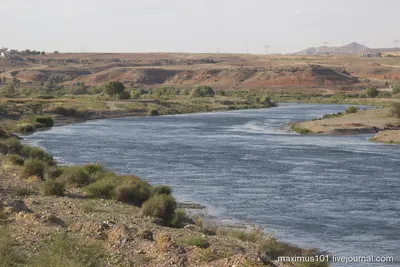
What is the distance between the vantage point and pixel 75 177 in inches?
1008

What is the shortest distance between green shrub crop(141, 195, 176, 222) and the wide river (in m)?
2.94

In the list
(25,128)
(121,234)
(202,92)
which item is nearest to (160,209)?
(121,234)

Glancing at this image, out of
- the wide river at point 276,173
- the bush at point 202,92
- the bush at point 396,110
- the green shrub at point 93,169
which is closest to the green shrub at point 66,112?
the wide river at point 276,173

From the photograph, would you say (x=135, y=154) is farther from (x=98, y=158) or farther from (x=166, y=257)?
(x=166, y=257)

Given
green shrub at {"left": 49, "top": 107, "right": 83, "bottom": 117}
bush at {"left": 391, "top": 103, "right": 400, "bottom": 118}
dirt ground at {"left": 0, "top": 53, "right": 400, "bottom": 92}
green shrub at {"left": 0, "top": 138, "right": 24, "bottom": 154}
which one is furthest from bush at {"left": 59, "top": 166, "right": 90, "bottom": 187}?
dirt ground at {"left": 0, "top": 53, "right": 400, "bottom": 92}

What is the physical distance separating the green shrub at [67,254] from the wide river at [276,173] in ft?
22.8

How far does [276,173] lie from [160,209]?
1422cm

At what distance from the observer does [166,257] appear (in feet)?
48.5

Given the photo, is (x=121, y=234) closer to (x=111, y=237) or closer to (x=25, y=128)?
(x=111, y=237)

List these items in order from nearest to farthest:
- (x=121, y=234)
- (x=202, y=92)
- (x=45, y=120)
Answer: (x=121, y=234) → (x=45, y=120) → (x=202, y=92)

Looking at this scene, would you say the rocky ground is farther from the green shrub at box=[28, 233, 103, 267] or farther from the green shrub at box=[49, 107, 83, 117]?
the green shrub at box=[49, 107, 83, 117]

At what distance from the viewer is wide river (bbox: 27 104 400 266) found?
21.5m

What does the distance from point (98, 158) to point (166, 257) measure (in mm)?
24439

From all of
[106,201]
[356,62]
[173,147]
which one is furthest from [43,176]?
[356,62]
